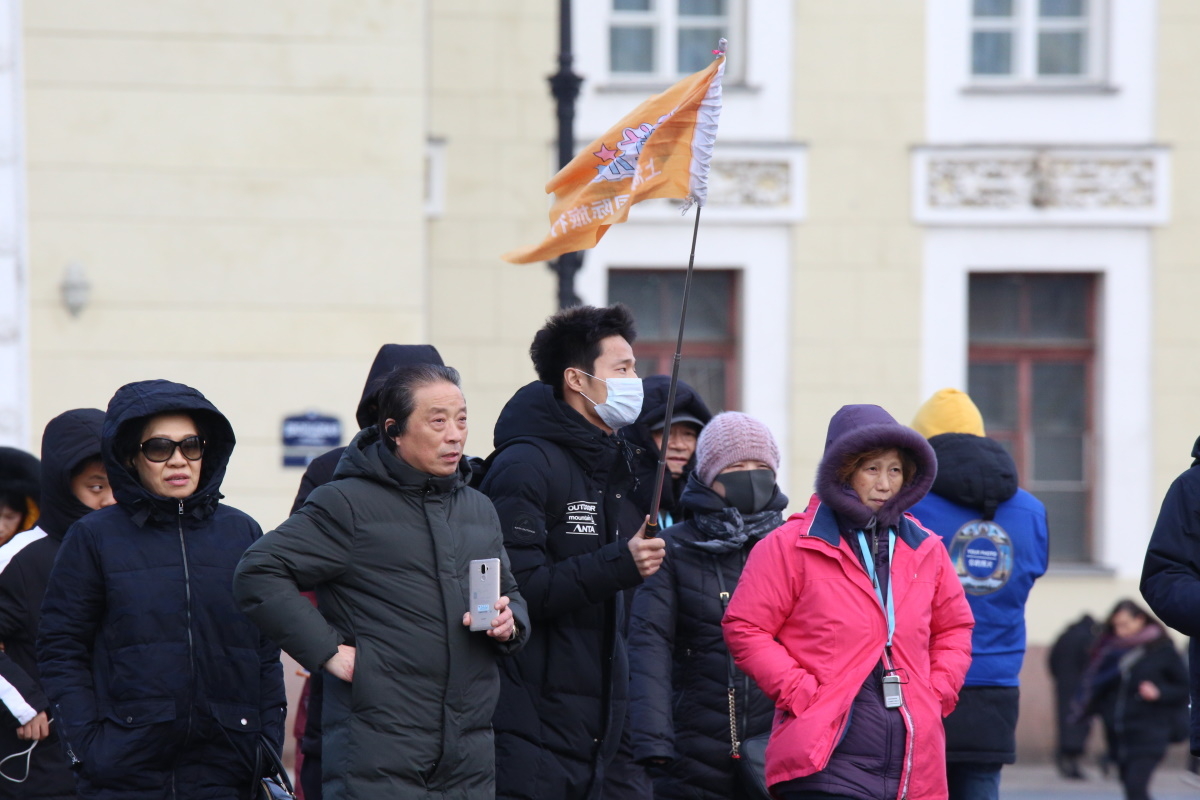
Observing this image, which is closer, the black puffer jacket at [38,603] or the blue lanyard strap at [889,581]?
the blue lanyard strap at [889,581]

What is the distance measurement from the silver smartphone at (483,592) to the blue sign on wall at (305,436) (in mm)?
6725

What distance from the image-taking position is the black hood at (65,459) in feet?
16.3

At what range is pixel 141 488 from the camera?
4.23 metres

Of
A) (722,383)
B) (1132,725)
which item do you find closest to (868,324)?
(722,383)

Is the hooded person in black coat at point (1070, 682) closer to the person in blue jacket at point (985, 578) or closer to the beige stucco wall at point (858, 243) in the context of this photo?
the beige stucco wall at point (858, 243)

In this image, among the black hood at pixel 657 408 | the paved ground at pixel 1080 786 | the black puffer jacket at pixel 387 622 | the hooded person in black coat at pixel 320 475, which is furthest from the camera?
the paved ground at pixel 1080 786

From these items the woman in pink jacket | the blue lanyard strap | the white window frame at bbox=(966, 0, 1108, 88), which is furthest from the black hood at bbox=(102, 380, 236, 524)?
Result: the white window frame at bbox=(966, 0, 1108, 88)

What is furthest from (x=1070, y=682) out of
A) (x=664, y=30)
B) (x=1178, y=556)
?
(x=1178, y=556)

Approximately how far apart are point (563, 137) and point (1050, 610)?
578cm

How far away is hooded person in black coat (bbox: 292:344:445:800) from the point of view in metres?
4.64

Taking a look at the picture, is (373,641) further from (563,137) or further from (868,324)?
(868,324)

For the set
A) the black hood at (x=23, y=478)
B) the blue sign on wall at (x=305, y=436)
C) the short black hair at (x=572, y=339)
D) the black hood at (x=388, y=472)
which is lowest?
the blue sign on wall at (x=305, y=436)

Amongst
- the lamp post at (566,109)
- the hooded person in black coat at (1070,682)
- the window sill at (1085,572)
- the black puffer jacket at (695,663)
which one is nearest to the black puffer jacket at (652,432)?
the black puffer jacket at (695,663)

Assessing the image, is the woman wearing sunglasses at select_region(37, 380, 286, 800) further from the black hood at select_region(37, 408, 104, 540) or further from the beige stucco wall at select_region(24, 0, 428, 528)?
the beige stucco wall at select_region(24, 0, 428, 528)
